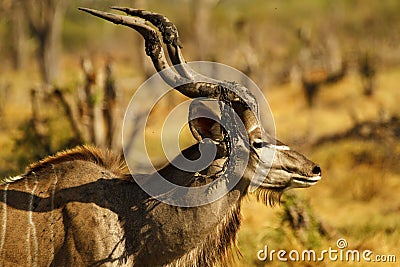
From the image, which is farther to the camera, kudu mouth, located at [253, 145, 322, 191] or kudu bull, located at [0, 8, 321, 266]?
kudu mouth, located at [253, 145, 322, 191]

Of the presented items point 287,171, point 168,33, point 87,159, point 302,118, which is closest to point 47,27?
point 302,118

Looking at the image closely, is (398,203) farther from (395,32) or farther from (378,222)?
(395,32)

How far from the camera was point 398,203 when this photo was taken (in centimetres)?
862

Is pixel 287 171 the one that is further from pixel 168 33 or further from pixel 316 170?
pixel 168 33

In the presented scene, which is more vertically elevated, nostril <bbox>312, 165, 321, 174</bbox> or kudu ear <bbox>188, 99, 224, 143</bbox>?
kudu ear <bbox>188, 99, 224, 143</bbox>

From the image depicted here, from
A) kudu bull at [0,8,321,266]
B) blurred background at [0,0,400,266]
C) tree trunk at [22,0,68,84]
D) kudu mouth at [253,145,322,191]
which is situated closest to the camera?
kudu bull at [0,8,321,266]

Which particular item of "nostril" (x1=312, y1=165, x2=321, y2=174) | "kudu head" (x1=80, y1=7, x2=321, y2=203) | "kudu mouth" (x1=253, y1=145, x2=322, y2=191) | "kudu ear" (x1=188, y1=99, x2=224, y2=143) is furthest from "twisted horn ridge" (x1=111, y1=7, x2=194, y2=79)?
"nostril" (x1=312, y1=165, x2=321, y2=174)

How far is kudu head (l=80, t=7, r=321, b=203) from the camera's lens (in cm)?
407

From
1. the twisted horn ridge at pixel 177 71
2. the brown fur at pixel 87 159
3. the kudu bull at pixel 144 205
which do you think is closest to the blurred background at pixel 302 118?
the kudu bull at pixel 144 205

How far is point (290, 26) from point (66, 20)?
53.8 feet

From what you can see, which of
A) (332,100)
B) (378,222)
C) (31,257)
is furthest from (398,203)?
(332,100)

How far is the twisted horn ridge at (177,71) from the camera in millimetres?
4047

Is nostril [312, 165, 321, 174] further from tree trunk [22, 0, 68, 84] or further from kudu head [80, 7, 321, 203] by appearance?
tree trunk [22, 0, 68, 84]

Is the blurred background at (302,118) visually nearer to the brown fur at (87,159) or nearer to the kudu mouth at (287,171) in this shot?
the kudu mouth at (287,171)
